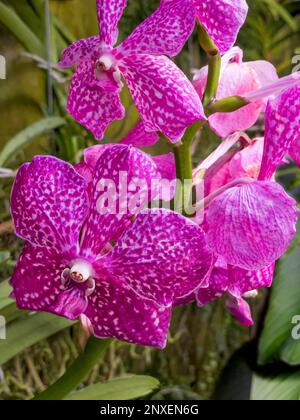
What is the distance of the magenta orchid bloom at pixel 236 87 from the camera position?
31cm

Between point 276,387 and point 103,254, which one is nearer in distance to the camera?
point 103,254

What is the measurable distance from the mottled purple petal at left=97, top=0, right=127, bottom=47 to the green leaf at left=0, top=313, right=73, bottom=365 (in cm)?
25

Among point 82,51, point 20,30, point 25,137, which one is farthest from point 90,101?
point 20,30

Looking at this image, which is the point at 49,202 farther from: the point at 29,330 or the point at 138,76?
the point at 29,330

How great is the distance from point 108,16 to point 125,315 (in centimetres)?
14

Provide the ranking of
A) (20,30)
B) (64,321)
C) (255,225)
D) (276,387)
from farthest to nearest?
1. (20,30)
2. (276,387)
3. (64,321)
4. (255,225)

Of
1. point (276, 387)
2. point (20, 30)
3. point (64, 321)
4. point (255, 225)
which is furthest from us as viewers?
point (20, 30)

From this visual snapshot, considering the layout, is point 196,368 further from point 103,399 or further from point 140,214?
point 140,214

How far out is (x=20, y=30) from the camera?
32.5 inches

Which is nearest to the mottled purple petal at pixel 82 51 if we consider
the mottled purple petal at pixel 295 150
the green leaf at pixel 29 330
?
the mottled purple petal at pixel 295 150

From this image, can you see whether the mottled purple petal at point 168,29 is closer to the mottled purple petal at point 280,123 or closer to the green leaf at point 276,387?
the mottled purple petal at point 280,123

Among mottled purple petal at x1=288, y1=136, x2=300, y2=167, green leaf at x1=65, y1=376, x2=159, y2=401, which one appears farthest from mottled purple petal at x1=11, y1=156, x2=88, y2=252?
green leaf at x1=65, y1=376, x2=159, y2=401
